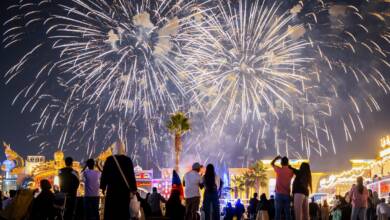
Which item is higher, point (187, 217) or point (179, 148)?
point (179, 148)

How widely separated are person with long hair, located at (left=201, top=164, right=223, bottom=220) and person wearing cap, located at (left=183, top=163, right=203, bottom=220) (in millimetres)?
169

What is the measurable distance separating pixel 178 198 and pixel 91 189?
2333mm

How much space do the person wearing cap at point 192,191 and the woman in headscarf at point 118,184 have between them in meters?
4.21

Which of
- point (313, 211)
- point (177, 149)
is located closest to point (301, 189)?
point (313, 211)

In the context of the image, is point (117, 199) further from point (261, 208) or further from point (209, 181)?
Result: point (261, 208)

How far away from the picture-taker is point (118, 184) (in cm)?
906

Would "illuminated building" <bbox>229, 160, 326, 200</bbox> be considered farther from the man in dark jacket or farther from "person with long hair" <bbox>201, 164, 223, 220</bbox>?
the man in dark jacket

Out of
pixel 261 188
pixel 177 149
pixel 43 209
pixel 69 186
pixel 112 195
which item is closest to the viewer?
pixel 112 195

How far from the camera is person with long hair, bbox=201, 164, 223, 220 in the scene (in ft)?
42.9

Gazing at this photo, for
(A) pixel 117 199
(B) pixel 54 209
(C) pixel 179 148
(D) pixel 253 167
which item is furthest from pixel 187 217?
(D) pixel 253 167

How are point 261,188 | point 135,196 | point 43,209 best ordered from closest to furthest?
1. point 43,209
2. point 135,196
3. point 261,188

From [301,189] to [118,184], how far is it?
18.0ft

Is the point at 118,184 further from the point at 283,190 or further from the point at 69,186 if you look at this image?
the point at 283,190

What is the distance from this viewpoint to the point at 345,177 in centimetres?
9350
